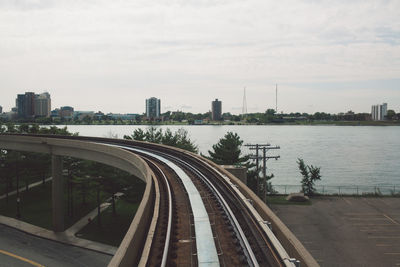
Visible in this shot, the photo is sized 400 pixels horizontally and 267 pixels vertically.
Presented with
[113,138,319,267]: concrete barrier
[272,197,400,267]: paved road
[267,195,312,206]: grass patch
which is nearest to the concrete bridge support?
[272,197,400,267]: paved road

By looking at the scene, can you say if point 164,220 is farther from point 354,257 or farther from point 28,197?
point 28,197

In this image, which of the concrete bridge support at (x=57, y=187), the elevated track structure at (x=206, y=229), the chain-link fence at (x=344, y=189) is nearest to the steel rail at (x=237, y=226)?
the elevated track structure at (x=206, y=229)

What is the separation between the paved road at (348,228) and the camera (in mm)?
25344

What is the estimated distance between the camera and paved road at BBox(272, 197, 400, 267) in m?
25.3

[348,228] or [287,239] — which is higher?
[287,239]

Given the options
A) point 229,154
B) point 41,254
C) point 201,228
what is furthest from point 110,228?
point 201,228

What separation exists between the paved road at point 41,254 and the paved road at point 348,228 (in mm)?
18056

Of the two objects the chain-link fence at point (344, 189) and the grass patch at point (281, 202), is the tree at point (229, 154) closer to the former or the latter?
the grass patch at point (281, 202)

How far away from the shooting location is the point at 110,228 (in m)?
32.2

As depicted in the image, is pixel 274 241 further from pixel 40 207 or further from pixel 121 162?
pixel 40 207

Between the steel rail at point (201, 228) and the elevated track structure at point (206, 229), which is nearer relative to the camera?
the elevated track structure at point (206, 229)

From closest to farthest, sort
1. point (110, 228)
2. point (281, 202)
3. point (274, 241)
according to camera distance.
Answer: point (274, 241)
point (110, 228)
point (281, 202)

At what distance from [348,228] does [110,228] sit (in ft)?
79.3

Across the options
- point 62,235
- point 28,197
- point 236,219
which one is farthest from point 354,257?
point 28,197
